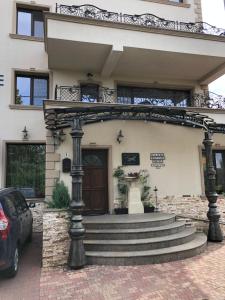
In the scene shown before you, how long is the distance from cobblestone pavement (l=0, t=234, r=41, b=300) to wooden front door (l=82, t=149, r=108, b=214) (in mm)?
2652

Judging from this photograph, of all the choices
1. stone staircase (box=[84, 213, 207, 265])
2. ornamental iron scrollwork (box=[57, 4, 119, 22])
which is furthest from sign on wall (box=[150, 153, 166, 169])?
ornamental iron scrollwork (box=[57, 4, 119, 22])

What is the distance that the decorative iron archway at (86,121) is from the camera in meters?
6.16

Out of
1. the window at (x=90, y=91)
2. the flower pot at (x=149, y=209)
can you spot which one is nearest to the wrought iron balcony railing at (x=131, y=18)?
the window at (x=90, y=91)

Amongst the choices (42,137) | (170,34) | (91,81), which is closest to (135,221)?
(42,137)

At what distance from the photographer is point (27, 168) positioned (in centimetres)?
1049

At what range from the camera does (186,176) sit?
9.95 m

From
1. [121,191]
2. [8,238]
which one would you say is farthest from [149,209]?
[8,238]

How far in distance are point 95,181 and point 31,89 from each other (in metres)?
4.59

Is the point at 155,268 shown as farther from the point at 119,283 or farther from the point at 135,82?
the point at 135,82

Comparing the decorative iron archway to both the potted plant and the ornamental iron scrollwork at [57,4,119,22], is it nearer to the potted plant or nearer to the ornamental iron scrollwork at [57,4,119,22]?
the potted plant

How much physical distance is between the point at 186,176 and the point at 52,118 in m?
5.17

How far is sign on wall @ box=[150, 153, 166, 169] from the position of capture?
9.73 metres

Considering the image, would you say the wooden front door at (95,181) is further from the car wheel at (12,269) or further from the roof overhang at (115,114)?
the car wheel at (12,269)

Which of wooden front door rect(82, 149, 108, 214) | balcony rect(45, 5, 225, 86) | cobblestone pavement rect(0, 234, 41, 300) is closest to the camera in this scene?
cobblestone pavement rect(0, 234, 41, 300)
